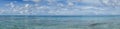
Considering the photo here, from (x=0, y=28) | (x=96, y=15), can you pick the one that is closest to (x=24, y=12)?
(x=0, y=28)

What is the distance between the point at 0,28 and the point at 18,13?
0.18m

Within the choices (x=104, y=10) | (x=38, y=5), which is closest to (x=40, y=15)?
(x=38, y=5)

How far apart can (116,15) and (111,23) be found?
7 centimetres

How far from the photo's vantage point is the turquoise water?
2.48 meters

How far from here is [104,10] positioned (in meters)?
2.49

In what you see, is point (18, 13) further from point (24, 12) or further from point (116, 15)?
point (116, 15)

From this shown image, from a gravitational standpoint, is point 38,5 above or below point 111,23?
above

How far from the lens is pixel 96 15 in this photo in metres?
2.49

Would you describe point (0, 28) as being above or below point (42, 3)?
below

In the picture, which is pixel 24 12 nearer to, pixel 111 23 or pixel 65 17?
pixel 65 17

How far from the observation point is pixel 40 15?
8.13 feet

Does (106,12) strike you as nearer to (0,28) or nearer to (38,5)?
(38,5)

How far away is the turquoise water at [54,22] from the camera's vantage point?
8.14 feet

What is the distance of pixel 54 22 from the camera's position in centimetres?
250
